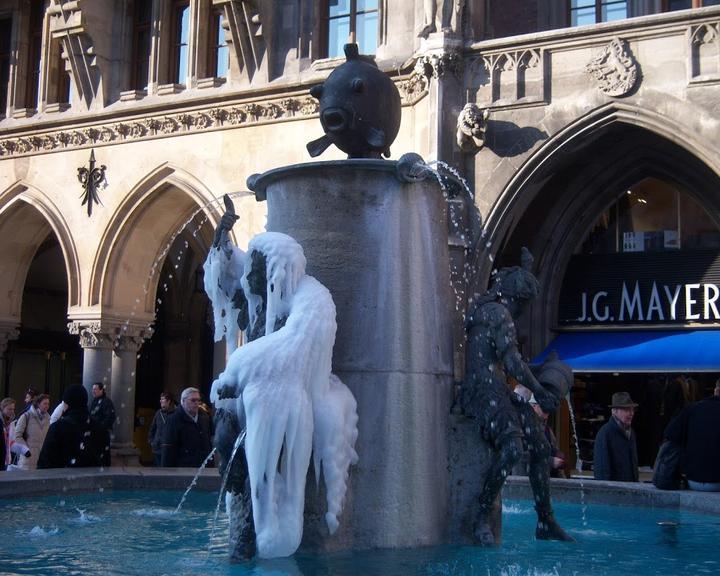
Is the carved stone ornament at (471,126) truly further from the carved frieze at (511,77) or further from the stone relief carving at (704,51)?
the stone relief carving at (704,51)

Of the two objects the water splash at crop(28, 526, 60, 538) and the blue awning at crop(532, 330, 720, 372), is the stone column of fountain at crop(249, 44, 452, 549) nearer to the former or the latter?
the water splash at crop(28, 526, 60, 538)

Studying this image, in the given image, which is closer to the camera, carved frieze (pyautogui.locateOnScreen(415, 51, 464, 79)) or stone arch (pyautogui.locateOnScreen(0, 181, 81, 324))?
carved frieze (pyautogui.locateOnScreen(415, 51, 464, 79))

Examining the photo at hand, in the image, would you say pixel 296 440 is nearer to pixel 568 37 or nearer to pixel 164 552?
pixel 164 552

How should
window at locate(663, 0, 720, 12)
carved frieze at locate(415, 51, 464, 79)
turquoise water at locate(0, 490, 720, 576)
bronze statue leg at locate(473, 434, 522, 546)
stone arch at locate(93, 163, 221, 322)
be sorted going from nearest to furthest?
turquoise water at locate(0, 490, 720, 576)
bronze statue leg at locate(473, 434, 522, 546)
window at locate(663, 0, 720, 12)
carved frieze at locate(415, 51, 464, 79)
stone arch at locate(93, 163, 221, 322)

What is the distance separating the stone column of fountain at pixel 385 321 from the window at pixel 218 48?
1252cm

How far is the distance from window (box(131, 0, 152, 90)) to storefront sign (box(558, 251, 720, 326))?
788 cm

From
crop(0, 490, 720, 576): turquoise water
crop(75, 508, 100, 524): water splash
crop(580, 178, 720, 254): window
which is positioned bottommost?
crop(0, 490, 720, 576): turquoise water

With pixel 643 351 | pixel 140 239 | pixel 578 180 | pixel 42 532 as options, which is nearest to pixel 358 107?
pixel 42 532

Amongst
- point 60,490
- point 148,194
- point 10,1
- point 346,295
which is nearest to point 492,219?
point 148,194

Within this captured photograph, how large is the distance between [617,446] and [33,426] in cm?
633

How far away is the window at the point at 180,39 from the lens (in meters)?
18.2

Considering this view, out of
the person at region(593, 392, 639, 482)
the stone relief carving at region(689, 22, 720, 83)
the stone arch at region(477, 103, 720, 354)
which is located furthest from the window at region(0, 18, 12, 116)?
the person at region(593, 392, 639, 482)

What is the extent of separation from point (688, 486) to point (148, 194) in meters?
11.6

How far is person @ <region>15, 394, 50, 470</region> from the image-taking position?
38.5ft
